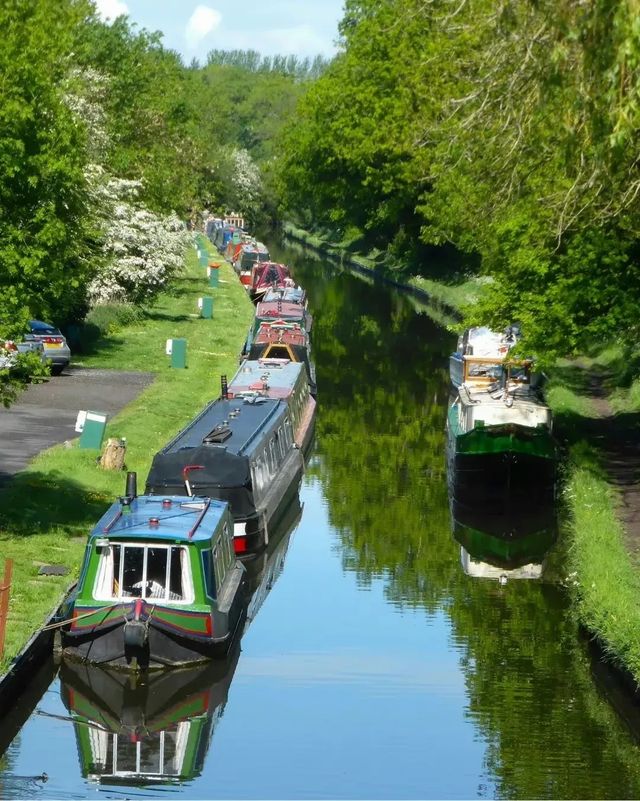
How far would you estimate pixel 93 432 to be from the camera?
29.0 metres

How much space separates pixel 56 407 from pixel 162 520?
1613cm

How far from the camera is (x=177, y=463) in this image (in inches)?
963

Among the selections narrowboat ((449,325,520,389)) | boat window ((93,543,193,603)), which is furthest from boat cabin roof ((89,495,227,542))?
narrowboat ((449,325,520,389))

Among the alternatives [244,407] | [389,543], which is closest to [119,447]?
[244,407]

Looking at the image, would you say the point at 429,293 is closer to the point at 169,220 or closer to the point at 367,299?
the point at 367,299

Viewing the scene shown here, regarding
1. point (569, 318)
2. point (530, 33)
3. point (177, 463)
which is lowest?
point (177, 463)

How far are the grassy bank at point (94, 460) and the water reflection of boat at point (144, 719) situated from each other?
1.10m

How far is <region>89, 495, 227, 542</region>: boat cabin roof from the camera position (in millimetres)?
19328

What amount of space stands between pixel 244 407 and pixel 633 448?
865 centimetres

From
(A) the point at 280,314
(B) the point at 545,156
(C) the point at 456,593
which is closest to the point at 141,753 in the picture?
(C) the point at 456,593

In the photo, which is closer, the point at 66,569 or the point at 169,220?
the point at 66,569

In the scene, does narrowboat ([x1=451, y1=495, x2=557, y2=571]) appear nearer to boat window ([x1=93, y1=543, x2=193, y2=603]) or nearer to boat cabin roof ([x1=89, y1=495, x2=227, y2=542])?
boat cabin roof ([x1=89, y1=495, x2=227, y2=542])

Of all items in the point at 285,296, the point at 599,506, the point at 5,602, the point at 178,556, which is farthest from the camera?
the point at 285,296

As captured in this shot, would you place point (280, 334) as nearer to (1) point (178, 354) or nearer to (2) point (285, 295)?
(1) point (178, 354)
